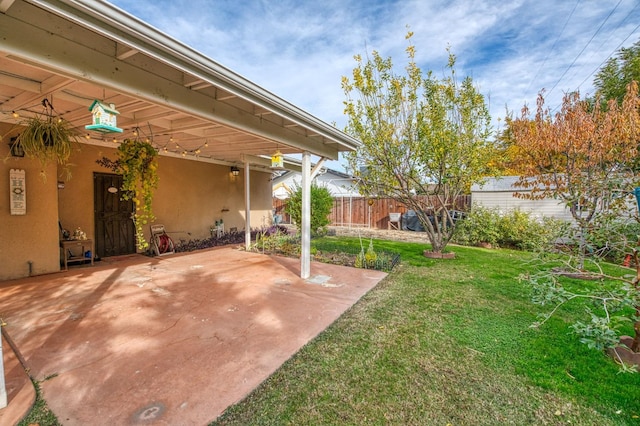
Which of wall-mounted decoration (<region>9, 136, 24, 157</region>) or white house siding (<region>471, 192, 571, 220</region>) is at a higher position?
wall-mounted decoration (<region>9, 136, 24, 157</region>)

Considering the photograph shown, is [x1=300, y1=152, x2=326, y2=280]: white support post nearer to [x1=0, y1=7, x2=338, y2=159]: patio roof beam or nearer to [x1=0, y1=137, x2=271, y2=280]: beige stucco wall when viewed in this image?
[x1=0, y1=7, x2=338, y2=159]: patio roof beam

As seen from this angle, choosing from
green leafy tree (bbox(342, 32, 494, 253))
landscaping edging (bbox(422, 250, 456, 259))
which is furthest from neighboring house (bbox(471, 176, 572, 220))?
landscaping edging (bbox(422, 250, 456, 259))

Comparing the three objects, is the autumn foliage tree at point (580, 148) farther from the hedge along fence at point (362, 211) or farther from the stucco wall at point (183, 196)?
the stucco wall at point (183, 196)

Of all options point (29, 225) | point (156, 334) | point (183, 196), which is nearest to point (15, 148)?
point (29, 225)

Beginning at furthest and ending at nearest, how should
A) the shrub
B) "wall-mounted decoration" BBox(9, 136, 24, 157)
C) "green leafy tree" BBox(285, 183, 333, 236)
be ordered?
1. "green leafy tree" BBox(285, 183, 333, 236)
2. the shrub
3. "wall-mounted decoration" BBox(9, 136, 24, 157)

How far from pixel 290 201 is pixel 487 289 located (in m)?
6.44

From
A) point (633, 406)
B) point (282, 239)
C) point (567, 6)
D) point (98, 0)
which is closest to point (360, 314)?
point (633, 406)

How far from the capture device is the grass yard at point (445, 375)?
6.42 feet

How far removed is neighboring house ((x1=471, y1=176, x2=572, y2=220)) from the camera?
995 cm

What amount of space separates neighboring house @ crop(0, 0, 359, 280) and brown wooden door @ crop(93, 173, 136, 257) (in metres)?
0.02

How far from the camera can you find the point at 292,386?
2.22m

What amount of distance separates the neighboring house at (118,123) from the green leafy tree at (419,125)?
1.85 meters

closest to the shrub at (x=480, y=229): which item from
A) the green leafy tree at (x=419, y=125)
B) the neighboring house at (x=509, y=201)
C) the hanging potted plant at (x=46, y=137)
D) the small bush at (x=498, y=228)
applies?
the small bush at (x=498, y=228)

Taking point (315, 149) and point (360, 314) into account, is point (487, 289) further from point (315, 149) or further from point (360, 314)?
point (315, 149)
